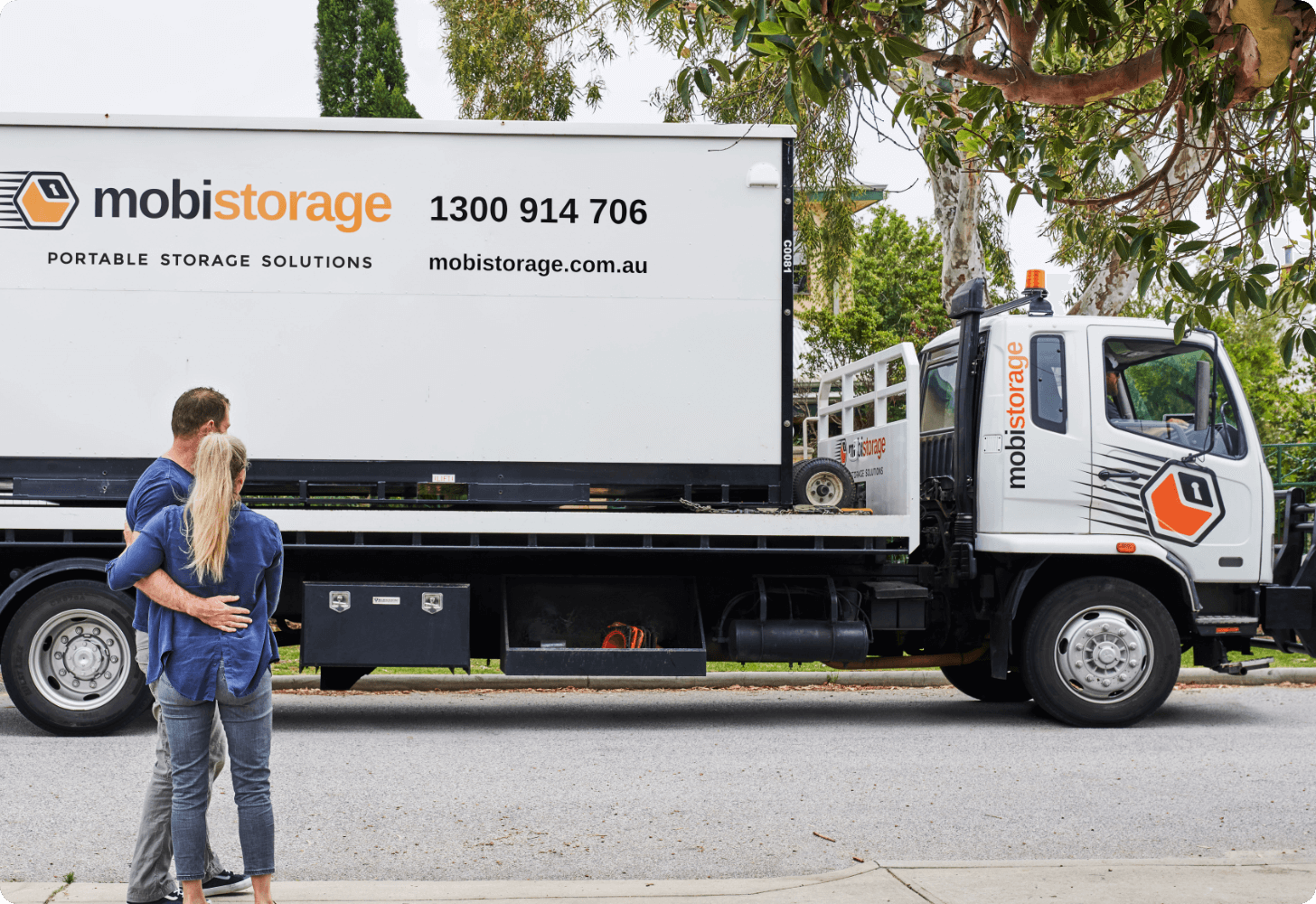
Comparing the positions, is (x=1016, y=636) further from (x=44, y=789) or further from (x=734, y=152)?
(x=44, y=789)

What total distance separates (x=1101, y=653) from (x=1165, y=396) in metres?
1.78

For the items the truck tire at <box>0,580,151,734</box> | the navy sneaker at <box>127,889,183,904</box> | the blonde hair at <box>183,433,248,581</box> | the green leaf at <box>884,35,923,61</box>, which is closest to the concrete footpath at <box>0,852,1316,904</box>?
the navy sneaker at <box>127,889,183,904</box>

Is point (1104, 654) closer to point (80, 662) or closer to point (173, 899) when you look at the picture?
point (173, 899)

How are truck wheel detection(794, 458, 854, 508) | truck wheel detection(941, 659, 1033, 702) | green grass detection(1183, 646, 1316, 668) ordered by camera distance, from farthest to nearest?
green grass detection(1183, 646, 1316, 668)
truck wheel detection(941, 659, 1033, 702)
truck wheel detection(794, 458, 854, 508)

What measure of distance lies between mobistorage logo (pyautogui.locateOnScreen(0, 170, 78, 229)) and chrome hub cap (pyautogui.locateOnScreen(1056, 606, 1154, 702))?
23.2 feet

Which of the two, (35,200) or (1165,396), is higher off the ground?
(35,200)

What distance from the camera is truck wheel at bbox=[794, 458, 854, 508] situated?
851cm

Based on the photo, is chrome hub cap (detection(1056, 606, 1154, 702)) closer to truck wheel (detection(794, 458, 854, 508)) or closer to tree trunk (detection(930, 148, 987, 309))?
truck wheel (detection(794, 458, 854, 508))

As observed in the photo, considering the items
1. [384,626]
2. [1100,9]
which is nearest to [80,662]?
[384,626]

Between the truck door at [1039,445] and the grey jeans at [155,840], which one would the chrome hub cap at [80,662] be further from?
the truck door at [1039,445]

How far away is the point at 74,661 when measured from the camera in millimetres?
7805

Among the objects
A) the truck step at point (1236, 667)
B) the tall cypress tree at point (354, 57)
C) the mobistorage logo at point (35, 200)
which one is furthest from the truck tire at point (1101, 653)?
the tall cypress tree at point (354, 57)

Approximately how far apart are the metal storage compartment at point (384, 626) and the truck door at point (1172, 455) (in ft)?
14.0

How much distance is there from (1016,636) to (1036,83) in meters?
4.72
